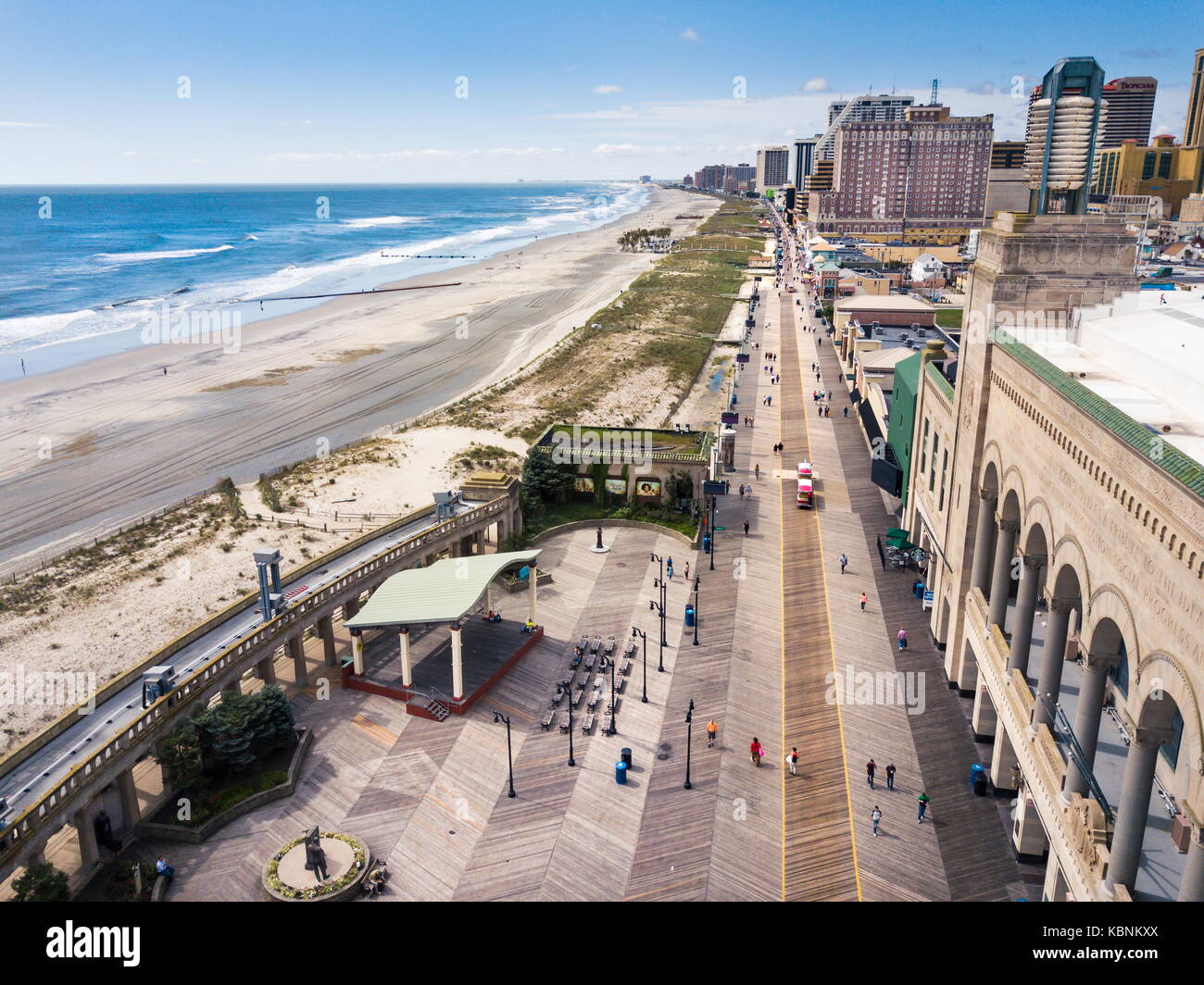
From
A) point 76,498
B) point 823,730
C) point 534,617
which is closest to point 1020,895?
point 823,730

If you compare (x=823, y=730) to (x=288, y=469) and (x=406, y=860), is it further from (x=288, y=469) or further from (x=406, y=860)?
(x=288, y=469)

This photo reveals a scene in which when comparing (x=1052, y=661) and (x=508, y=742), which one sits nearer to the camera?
(x=1052, y=661)

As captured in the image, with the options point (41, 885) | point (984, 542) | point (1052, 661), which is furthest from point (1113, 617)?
point (41, 885)

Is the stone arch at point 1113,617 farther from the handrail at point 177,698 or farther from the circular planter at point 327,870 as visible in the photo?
the handrail at point 177,698

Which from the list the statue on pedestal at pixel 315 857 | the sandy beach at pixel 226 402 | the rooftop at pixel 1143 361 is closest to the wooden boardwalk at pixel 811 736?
the statue on pedestal at pixel 315 857

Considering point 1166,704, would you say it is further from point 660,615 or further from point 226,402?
point 226,402

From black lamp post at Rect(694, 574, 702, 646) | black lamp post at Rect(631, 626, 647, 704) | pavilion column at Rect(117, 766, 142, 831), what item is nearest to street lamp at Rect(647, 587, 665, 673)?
black lamp post at Rect(631, 626, 647, 704)

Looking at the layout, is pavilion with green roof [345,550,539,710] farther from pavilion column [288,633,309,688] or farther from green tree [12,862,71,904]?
green tree [12,862,71,904]
